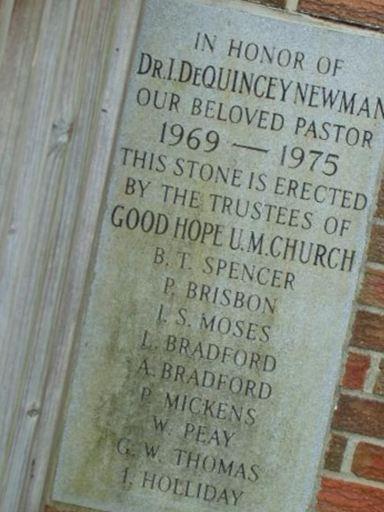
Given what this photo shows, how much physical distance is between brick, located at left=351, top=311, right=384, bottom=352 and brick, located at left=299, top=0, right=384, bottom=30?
0.74 metres

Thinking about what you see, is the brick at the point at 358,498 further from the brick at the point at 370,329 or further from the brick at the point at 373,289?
the brick at the point at 373,289

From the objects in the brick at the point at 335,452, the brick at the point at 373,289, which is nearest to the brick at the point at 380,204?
the brick at the point at 373,289

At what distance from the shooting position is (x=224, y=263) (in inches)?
112

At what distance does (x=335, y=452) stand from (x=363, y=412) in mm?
130

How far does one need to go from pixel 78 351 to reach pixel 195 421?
1.17 feet

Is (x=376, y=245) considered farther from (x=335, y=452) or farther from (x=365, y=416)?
(x=335, y=452)

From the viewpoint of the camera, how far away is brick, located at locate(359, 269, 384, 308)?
2850 mm

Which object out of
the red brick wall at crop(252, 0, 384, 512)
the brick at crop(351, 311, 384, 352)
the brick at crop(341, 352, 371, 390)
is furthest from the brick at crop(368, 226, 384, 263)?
the brick at crop(341, 352, 371, 390)

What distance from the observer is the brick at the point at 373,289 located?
2850mm

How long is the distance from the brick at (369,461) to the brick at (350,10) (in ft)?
3.56

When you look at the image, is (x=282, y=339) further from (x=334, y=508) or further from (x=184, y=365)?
(x=334, y=508)

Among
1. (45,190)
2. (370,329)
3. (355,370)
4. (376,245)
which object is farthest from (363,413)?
(45,190)

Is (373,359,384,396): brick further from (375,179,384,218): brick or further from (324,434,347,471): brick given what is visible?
(375,179,384,218): brick

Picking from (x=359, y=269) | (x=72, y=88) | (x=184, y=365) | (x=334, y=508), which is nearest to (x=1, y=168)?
(x=72, y=88)
